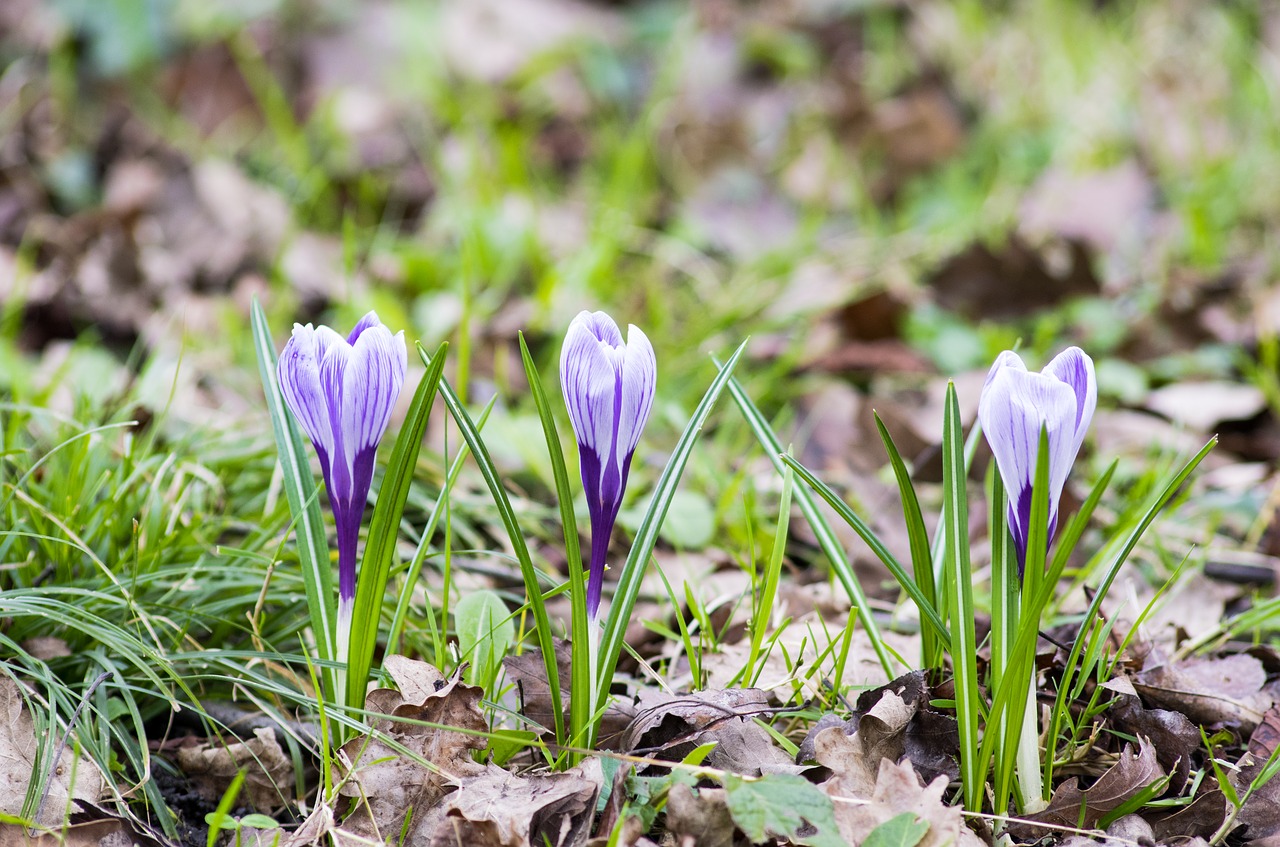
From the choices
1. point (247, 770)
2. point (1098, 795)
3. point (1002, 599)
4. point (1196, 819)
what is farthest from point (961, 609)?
point (247, 770)

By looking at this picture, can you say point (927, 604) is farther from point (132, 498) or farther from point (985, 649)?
point (132, 498)

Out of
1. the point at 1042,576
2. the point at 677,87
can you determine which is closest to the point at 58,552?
the point at 1042,576

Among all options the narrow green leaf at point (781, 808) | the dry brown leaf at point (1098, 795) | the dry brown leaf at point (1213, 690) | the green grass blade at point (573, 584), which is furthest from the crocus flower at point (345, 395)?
the dry brown leaf at point (1213, 690)

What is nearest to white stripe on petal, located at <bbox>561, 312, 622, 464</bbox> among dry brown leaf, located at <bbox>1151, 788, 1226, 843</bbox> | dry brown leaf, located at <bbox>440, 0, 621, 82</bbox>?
dry brown leaf, located at <bbox>1151, 788, 1226, 843</bbox>

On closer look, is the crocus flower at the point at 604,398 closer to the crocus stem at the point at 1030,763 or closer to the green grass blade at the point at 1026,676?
the green grass blade at the point at 1026,676

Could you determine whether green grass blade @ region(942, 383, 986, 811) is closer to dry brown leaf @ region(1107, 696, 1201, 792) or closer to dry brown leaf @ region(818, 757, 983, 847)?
dry brown leaf @ region(818, 757, 983, 847)

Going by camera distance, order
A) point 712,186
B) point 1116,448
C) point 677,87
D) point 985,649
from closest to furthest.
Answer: point 985,649 < point 1116,448 < point 712,186 < point 677,87
